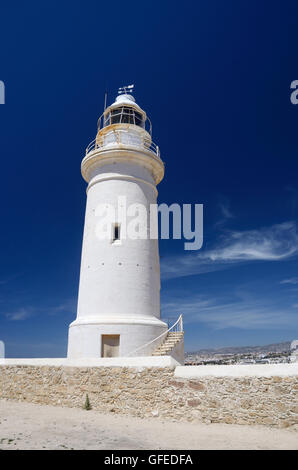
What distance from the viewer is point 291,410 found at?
23.8ft

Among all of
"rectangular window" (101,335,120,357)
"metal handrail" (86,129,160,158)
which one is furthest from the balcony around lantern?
"rectangular window" (101,335,120,357)

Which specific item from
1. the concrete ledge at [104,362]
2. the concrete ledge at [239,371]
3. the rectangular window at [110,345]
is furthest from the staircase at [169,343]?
the concrete ledge at [239,371]

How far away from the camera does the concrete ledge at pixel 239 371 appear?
7578mm

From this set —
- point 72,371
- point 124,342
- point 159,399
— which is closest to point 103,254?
point 124,342

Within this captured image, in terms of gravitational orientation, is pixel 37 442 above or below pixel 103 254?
below

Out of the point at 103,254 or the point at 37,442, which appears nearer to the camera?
the point at 37,442

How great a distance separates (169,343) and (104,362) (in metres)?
3.64

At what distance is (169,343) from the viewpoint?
13.1 metres

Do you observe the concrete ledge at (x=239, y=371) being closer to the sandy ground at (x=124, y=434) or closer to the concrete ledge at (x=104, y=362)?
the concrete ledge at (x=104, y=362)

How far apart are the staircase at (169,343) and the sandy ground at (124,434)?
3.62m

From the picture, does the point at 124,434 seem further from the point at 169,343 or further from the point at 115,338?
the point at 169,343
